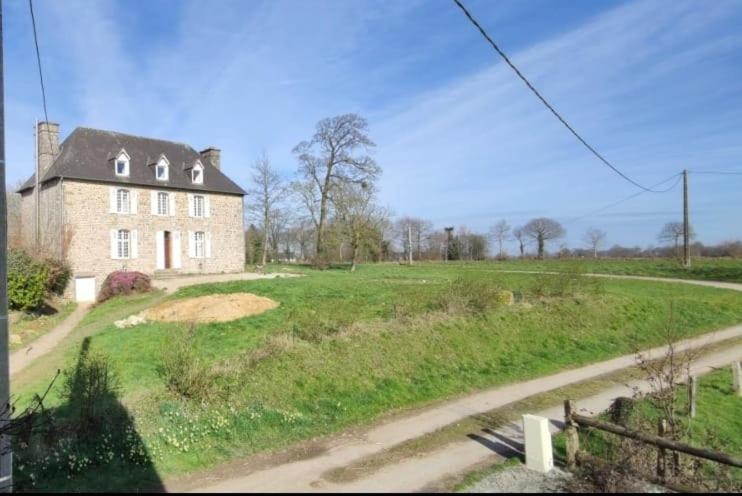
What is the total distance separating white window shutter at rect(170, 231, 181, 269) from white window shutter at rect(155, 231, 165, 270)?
2.10 ft

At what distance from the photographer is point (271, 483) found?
651 centimetres

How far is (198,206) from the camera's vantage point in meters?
34.6

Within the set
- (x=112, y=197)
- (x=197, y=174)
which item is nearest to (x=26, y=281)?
(x=112, y=197)

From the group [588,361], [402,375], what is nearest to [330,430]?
[402,375]

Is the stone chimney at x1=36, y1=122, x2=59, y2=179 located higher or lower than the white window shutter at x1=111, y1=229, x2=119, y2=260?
higher

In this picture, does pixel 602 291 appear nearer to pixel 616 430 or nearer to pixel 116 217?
pixel 616 430

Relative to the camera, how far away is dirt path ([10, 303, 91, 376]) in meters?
15.4

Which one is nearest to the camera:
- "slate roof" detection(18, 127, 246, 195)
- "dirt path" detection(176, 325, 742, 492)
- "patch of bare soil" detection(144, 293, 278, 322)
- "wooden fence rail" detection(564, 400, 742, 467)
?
"wooden fence rail" detection(564, 400, 742, 467)

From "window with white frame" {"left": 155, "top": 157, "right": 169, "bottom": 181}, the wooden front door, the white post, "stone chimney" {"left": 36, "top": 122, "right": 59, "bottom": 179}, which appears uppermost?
"stone chimney" {"left": 36, "top": 122, "right": 59, "bottom": 179}

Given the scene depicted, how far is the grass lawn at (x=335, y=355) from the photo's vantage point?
8.03 meters

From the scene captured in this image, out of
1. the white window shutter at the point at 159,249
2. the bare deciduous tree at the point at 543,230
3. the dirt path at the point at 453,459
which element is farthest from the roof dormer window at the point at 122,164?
the bare deciduous tree at the point at 543,230

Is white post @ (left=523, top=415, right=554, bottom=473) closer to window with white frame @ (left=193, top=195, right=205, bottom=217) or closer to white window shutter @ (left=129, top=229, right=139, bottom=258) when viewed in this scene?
white window shutter @ (left=129, top=229, right=139, bottom=258)

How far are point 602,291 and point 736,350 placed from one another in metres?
6.08

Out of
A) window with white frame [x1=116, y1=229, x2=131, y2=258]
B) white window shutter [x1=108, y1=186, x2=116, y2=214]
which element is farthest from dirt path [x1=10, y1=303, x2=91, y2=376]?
white window shutter [x1=108, y1=186, x2=116, y2=214]
